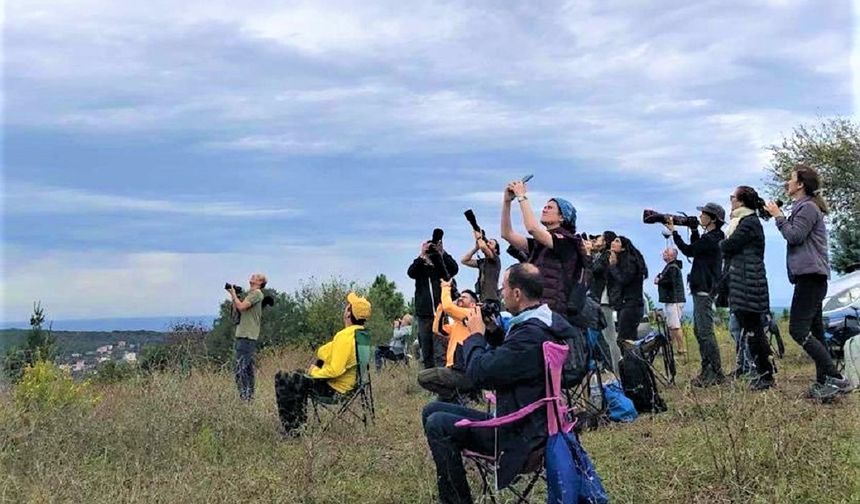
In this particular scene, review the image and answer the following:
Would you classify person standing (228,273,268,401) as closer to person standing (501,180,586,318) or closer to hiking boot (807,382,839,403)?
person standing (501,180,586,318)

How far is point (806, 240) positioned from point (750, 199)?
841 mm

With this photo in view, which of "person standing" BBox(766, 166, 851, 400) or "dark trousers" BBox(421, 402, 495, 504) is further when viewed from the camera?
"person standing" BBox(766, 166, 851, 400)

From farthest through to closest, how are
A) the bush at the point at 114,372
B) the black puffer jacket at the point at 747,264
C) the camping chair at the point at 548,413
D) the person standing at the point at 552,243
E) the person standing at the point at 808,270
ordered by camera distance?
the bush at the point at 114,372 → the black puffer jacket at the point at 747,264 → the person standing at the point at 808,270 → the person standing at the point at 552,243 → the camping chair at the point at 548,413

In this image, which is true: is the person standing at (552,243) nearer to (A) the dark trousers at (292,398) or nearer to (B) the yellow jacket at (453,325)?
(B) the yellow jacket at (453,325)

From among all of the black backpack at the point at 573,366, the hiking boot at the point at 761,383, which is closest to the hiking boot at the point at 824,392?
the hiking boot at the point at 761,383

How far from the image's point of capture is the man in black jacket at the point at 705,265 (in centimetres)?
756

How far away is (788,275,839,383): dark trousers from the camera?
587 cm

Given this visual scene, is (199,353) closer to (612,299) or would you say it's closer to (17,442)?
(17,442)

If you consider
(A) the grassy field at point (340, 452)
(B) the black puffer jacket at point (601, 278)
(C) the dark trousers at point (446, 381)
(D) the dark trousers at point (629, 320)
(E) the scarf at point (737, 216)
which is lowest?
(A) the grassy field at point (340, 452)

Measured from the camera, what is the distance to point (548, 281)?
5.25 metres

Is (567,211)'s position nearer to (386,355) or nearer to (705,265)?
(705,265)

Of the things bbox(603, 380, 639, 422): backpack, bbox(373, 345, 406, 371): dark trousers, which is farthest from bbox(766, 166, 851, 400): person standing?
bbox(373, 345, 406, 371): dark trousers

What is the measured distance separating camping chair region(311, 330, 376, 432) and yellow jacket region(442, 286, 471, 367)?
2.41 feet

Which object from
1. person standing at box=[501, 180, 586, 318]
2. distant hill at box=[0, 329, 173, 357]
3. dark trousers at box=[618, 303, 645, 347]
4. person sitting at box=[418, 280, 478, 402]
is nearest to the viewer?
person standing at box=[501, 180, 586, 318]
